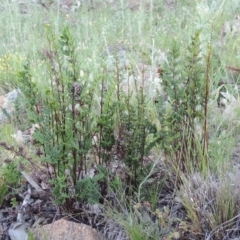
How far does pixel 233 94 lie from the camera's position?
379 cm

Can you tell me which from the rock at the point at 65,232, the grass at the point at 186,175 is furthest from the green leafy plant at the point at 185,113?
the rock at the point at 65,232

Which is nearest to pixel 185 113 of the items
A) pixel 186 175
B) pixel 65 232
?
pixel 186 175

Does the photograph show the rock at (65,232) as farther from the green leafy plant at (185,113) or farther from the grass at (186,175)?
the green leafy plant at (185,113)

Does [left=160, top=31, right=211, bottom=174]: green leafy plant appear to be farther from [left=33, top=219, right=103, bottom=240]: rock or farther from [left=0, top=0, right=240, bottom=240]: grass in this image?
[left=33, top=219, right=103, bottom=240]: rock

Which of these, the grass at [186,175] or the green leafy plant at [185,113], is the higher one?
the green leafy plant at [185,113]

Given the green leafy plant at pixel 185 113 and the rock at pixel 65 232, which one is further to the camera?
the green leafy plant at pixel 185 113

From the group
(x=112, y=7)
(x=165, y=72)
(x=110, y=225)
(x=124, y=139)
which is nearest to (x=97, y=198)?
(x=110, y=225)

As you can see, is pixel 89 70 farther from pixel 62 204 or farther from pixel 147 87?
pixel 62 204

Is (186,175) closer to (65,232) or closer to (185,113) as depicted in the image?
(185,113)

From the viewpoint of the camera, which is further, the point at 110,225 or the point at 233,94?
the point at 233,94

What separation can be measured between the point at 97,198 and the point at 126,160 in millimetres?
252

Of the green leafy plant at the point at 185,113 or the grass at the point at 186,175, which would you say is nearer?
the grass at the point at 186,175

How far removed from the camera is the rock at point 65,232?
8.10ft

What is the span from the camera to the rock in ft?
8.10
